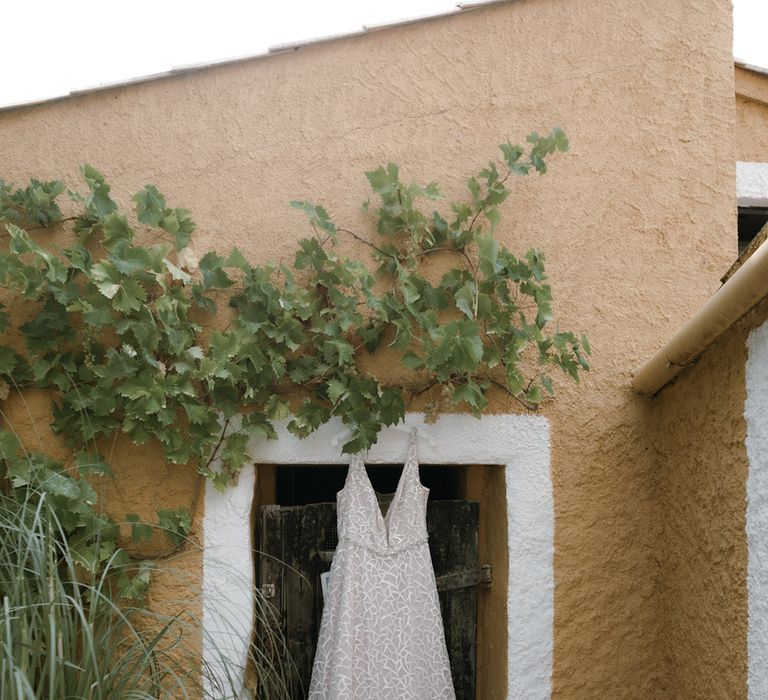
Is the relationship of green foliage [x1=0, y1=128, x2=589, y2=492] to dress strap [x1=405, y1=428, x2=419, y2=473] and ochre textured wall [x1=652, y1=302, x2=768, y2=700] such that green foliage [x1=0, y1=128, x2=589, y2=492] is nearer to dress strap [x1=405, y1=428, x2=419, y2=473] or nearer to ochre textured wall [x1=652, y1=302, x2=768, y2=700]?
dress strap [x1=405, y1=428, x2=419, y2=473]

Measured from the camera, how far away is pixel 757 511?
223 centimetres

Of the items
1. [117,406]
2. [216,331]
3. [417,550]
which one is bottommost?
[417,550]

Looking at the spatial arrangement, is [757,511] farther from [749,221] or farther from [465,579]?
[749,221]

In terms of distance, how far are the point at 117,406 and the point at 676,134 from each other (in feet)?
7.54

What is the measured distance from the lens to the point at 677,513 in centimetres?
274

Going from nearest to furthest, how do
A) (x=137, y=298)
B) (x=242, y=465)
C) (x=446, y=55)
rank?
1. (x=137, y=298)
2. (x=242, y=465)
3. (x=446, y=55)

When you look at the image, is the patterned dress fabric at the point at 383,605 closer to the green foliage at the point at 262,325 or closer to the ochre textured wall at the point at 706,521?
the green foliage at the point at 262,325

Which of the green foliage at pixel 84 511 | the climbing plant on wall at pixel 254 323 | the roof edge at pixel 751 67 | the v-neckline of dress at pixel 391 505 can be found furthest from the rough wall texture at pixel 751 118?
the green foliage at pixel 84 511

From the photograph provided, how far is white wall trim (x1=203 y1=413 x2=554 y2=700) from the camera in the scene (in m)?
2.73

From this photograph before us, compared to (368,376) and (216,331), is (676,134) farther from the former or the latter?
(216,331)

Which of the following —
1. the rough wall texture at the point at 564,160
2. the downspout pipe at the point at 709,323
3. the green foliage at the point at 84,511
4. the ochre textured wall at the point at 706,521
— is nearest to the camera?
the downspout pipe at the point at 709,323

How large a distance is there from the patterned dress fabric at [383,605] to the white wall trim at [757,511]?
1.05 m

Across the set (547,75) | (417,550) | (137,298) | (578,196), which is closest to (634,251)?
(578,196)

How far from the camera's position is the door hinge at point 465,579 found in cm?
295
